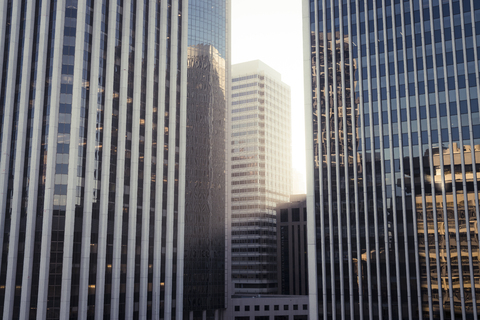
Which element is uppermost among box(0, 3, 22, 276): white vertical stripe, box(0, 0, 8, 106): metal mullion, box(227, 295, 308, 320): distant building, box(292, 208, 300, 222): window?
box(0, 0, 8, 106): metal mullion

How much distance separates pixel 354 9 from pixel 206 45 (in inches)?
1695

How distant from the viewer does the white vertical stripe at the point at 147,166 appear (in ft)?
306

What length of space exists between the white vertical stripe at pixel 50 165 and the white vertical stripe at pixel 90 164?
5.40 meters

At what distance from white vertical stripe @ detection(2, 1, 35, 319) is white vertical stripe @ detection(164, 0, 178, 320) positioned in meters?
28.1

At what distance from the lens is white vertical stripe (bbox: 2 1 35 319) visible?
81.2m

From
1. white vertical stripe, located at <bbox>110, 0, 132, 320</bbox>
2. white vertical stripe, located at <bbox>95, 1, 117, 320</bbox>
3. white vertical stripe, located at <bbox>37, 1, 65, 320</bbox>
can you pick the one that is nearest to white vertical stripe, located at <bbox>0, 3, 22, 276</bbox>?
white vertical stripe, located at <bbox>37, 1, 65, 320</bbox>

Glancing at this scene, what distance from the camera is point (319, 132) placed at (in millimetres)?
97188

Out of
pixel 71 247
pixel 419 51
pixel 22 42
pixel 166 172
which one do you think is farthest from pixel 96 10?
pixel 419 51

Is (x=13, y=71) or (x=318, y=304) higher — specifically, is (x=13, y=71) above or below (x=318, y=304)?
above

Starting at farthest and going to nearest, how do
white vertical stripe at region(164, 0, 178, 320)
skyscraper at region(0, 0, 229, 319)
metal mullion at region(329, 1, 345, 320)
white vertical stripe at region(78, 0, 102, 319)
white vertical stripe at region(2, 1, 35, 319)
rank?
1. white vertical stripe at region(164, 0, 178, 320)
2. metal mullion at region(329, 1, 345, 320)
3. white vertical stripe at region(78, 0, 102, 319)
4. skyscraper at region(0, 0, 229, 319)
5. white vertical stripe at region(2, 1, 35, 319)

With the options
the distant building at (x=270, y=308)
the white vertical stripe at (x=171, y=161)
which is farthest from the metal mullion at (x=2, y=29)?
the distant building at (x=270, y=308)

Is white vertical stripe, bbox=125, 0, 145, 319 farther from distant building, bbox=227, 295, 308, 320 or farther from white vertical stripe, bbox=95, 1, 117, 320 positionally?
distant building, bbox=227, 295, 308, 320

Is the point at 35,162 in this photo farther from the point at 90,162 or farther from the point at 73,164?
the point at 90,162

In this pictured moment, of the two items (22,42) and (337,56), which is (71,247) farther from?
(337,56)
